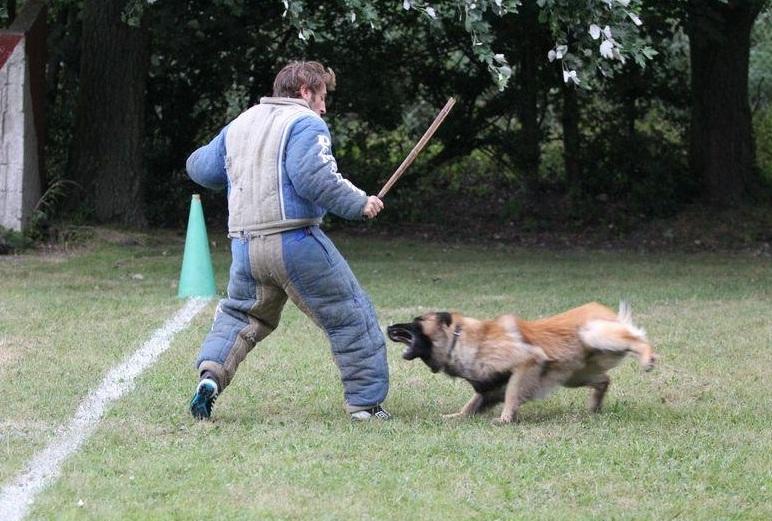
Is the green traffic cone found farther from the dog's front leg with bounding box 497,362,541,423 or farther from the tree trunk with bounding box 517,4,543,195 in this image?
the tree trunk with bounding box 517,4,543,195

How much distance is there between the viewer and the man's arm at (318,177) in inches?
237

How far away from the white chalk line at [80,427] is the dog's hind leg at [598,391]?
257 centimetres

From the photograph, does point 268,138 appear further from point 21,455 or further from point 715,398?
point 715,398

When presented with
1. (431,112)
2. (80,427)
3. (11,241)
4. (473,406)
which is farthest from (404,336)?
(431,112)

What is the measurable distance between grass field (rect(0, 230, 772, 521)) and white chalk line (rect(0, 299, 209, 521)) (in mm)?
63

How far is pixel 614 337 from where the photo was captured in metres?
6.33

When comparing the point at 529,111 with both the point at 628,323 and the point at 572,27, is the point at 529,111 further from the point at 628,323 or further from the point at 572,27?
the point at 628,323

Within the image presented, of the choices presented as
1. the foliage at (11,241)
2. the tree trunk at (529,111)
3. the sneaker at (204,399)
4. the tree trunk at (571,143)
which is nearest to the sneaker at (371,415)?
the sneaker at (204,399)

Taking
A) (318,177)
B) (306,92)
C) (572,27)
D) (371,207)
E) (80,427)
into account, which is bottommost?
(80,427)

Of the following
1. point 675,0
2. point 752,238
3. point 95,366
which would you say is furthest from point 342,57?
point 95,366

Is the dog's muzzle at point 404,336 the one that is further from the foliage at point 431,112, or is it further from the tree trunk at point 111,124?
the foliage at point 431,112

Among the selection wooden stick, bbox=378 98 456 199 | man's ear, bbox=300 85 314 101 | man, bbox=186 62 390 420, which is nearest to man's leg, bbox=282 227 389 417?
man, bbox=186 62 390 420

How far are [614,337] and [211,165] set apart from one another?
86.8 inches

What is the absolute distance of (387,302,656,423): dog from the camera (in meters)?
6.32
